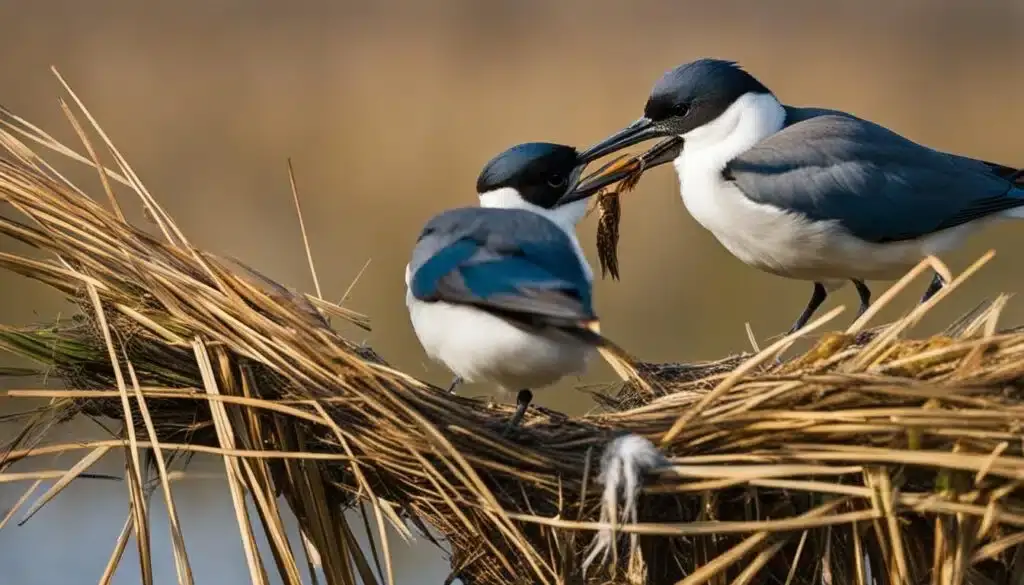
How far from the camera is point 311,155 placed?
8.90m

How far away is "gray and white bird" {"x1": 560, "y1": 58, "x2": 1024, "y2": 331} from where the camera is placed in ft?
12.0

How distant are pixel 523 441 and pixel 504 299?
0.79ft

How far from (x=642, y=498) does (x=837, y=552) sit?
0.30m

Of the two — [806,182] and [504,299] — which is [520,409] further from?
[806,182]

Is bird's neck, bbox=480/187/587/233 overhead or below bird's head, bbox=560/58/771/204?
below

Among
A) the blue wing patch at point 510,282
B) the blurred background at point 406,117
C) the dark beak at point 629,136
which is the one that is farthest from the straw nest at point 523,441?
the blurred background at point 406,117

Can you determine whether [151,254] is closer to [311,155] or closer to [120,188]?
[120,188]

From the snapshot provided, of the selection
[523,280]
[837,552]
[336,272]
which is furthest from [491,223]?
[336,272]

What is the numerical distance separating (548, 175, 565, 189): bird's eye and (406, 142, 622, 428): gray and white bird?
0.38 metres

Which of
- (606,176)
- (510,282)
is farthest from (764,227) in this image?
(510,282)

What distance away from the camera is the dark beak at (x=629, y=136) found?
12.4 ft

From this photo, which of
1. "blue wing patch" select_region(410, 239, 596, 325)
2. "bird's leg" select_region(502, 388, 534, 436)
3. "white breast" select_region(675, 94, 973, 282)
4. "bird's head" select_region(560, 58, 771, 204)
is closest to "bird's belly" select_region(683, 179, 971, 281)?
"white breast" select_region(675, 94, 973, 282)

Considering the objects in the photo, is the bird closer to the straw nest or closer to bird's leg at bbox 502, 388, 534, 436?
bird's leg at bbox 502, 388, 534, 436

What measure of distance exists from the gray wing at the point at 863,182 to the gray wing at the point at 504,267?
88 centimetres
